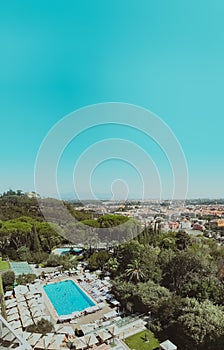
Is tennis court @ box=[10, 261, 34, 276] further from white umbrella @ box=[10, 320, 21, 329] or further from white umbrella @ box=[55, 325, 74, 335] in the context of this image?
white umbrella @ box=[55, 325, 74, 335]

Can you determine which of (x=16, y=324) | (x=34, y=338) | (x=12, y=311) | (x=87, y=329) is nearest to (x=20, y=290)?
(x=12, y=311)

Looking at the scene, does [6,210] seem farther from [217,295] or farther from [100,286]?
[217,295]

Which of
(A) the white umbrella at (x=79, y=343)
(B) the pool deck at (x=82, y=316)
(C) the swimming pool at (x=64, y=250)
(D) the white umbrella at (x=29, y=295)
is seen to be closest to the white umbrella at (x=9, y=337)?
(A) the white umbrella at (x=79, y=343)

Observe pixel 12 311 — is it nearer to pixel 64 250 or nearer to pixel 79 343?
pixel 79 343

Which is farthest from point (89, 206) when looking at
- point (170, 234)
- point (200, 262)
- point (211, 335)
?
point (211, 335)

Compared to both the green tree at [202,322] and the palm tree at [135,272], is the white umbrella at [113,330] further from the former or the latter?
the palm tree at [135,272]

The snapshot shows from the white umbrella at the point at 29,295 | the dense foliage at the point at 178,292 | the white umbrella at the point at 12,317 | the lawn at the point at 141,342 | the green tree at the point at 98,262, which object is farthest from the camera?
the green tree at the point at 98,262

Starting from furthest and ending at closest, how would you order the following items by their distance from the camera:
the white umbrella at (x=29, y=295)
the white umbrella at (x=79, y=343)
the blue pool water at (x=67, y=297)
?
the blue pool water at (x=67, y=297) < the white umbrella at (x=29, y=295) < the white umbrella at (x=79, y=343)
